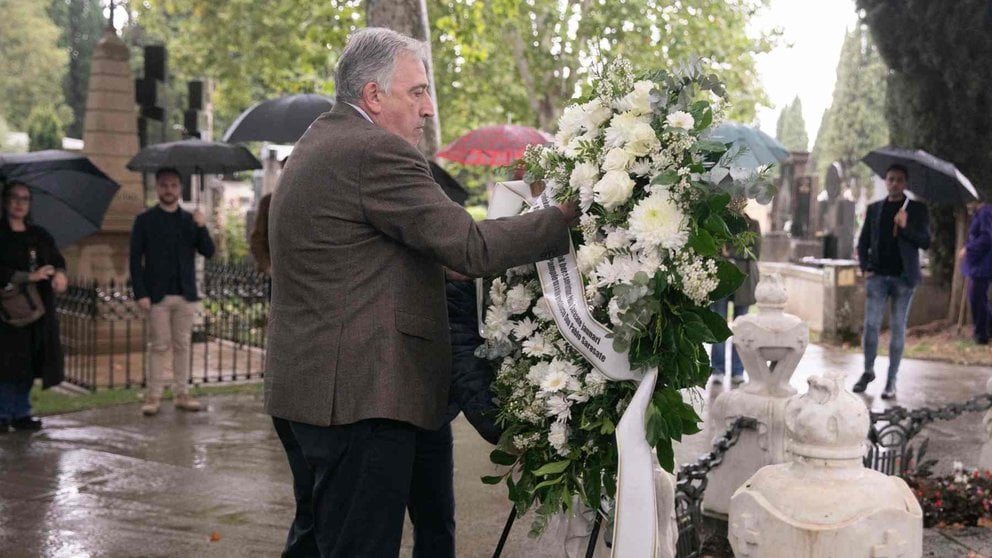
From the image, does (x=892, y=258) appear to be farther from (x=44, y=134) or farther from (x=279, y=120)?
(x=44, y=134)

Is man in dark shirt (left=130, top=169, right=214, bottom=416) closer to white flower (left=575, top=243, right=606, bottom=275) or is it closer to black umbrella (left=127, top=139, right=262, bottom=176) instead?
black umbrella (left=127, top=139, right=262, bottom=176)

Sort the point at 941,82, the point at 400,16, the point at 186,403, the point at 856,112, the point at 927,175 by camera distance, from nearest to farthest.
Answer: the point at 186,403 < the point at 400,16 < the point at 927,175 < the point at 941,82 < the point at 856,112

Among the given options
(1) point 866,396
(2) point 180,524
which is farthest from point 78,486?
(1) point 866,396

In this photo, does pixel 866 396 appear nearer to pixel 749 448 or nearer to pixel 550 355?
pixel 749 448

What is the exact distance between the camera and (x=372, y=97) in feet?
11.2

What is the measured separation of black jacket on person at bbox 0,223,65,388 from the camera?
8641 millimetres

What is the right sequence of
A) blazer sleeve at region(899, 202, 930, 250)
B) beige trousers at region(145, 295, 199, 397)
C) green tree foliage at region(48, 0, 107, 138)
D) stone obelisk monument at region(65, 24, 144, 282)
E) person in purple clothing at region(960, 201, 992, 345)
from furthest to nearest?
green tree foliage at region(48, 0, 107, 138) < person in purple clothing at region(960, 201, 992, 345) < stone obelisk monument at region(65, 24, 144, 282) < blazer sleeve at region(899, 202, 930, 250) < beige trousers at region(145, 295, 199, 397)

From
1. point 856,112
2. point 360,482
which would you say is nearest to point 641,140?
point 360,482

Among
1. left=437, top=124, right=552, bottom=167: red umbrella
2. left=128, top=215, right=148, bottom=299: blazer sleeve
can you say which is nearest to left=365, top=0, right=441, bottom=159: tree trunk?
left=128, top=215, right=148, bottom=299: blazer sleeve

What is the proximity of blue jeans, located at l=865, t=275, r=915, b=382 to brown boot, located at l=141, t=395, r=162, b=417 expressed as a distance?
625cm

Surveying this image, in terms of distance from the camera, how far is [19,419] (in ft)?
28.4

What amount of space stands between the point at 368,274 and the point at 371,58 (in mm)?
636

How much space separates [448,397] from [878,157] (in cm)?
853

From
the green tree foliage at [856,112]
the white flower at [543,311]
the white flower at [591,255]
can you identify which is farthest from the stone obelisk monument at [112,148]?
the green tree foliage at [856,112]
